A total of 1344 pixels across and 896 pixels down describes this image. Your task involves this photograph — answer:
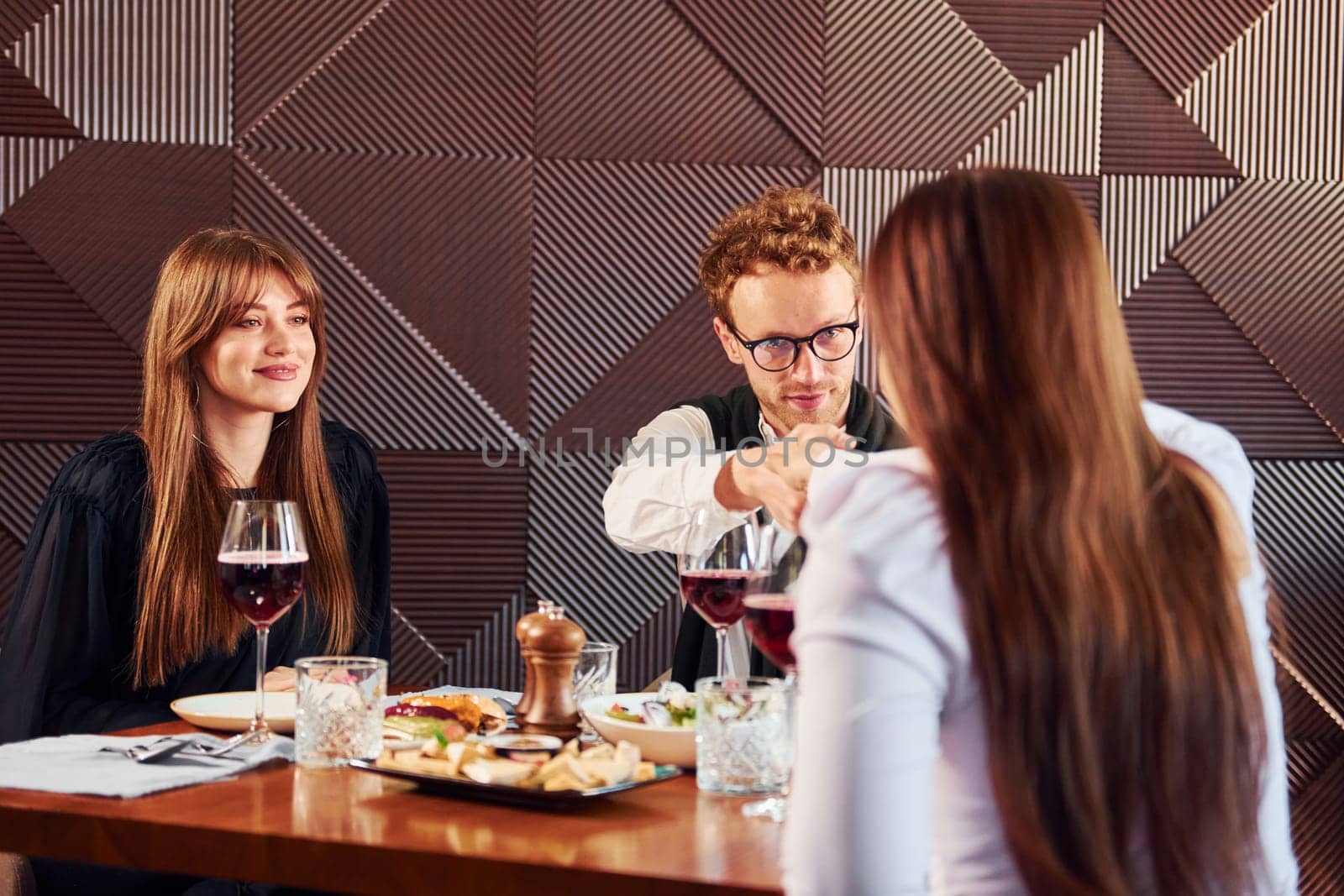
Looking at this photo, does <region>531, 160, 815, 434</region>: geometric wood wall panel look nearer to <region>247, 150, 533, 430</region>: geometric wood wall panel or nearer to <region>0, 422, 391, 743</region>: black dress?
<region>247, 150, 533, 430</region>: geometric wood wall panel

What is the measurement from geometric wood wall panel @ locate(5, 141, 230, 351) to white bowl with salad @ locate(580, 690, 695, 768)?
277 cm

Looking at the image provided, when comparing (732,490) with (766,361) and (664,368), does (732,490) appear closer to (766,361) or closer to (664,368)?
(766,361)

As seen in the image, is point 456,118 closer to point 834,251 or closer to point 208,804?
point 834,251

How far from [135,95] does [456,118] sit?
100cm

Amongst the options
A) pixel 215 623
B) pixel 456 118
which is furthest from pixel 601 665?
pixel 456 118

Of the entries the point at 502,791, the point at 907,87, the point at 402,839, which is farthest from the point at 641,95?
the point at 402,839

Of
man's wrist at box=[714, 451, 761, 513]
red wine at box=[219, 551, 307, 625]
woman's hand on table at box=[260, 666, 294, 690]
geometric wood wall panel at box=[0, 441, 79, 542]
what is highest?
geometric wood wall panel at box=[0, 441, 79, 542]

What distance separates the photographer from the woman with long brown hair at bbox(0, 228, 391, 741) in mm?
2316

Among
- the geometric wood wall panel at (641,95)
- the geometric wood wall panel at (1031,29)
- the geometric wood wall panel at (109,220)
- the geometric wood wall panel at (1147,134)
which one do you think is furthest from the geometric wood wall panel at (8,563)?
the geometric wood wall panel at (1147,134)

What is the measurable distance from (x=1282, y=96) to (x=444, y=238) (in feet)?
9.26

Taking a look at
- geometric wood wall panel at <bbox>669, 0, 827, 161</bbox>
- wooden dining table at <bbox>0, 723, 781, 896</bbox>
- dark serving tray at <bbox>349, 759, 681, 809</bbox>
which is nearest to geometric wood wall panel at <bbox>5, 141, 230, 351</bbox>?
geometric wood wall panel at <bbox>669, 0, 827, 161</bbox>

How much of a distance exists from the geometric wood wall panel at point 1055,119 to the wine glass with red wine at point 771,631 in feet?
9.89

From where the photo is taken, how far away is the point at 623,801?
1498 mm

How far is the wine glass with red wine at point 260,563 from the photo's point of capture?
5.74 feet
